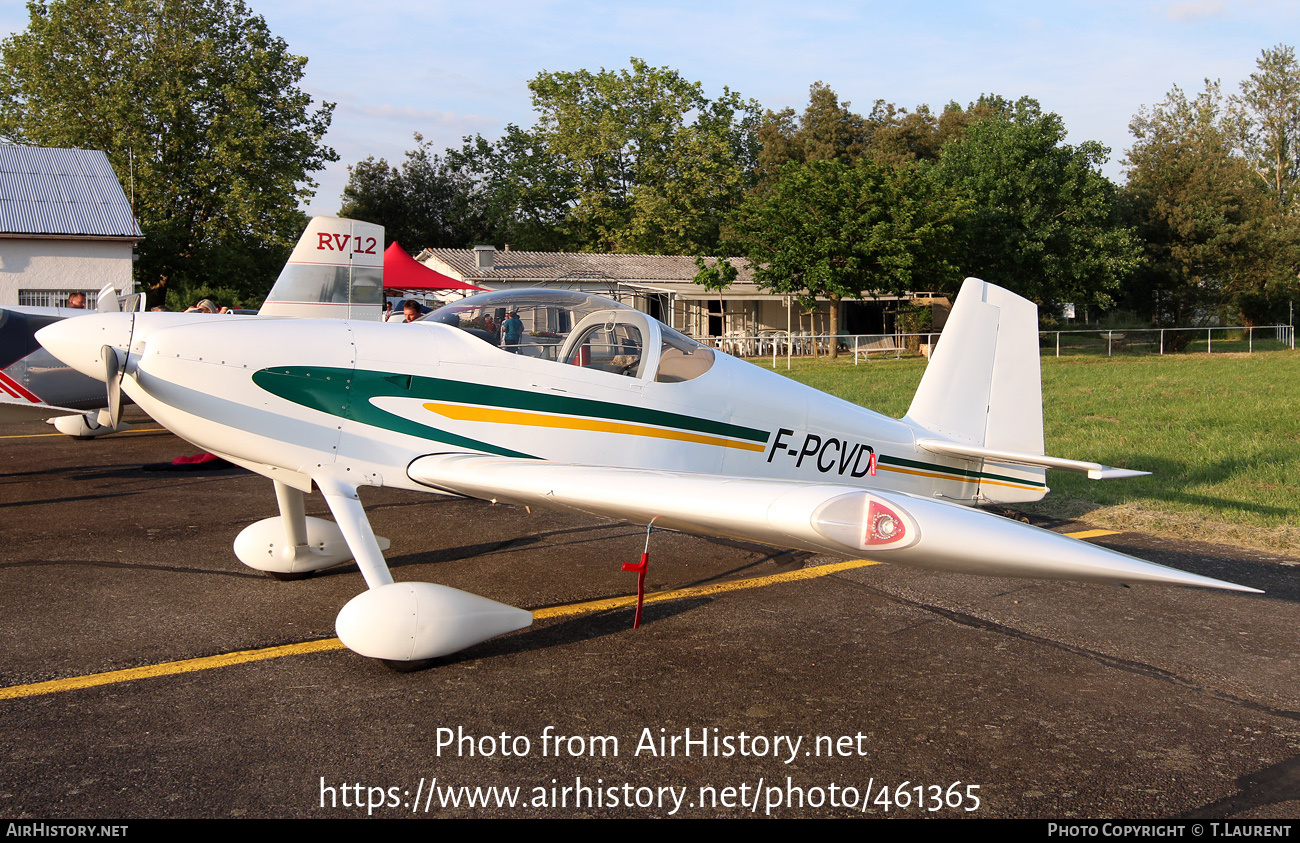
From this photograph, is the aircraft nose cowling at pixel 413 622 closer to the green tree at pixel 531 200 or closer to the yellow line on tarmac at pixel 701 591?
the yellow line on tarmac at pixel 701 591

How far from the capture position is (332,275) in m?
6.62

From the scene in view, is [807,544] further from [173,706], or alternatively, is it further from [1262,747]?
[173,706]

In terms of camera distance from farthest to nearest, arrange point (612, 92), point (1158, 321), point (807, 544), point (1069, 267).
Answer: point (612, 92)
point (1158, 321)
point (1069, 267)
point (807, 544)

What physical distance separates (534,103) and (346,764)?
164ft

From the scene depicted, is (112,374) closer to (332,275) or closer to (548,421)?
(548,421)

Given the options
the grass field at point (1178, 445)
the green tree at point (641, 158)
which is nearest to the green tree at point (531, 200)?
the green tree at point (641, 158)

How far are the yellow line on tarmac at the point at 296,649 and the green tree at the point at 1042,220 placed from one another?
29380 mm

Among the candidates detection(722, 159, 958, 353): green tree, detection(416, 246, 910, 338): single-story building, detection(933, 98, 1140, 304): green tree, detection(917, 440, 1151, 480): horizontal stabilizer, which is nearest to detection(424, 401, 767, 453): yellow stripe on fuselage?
detection(917, 440, 1151, 480): horizontal stabilizer

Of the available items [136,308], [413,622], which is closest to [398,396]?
[413,622]

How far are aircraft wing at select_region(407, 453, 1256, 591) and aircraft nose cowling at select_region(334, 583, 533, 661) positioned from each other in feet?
1.98

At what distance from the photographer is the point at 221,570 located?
18.9ft

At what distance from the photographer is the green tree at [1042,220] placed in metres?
32.8

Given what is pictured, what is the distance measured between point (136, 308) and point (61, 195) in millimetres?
23671
